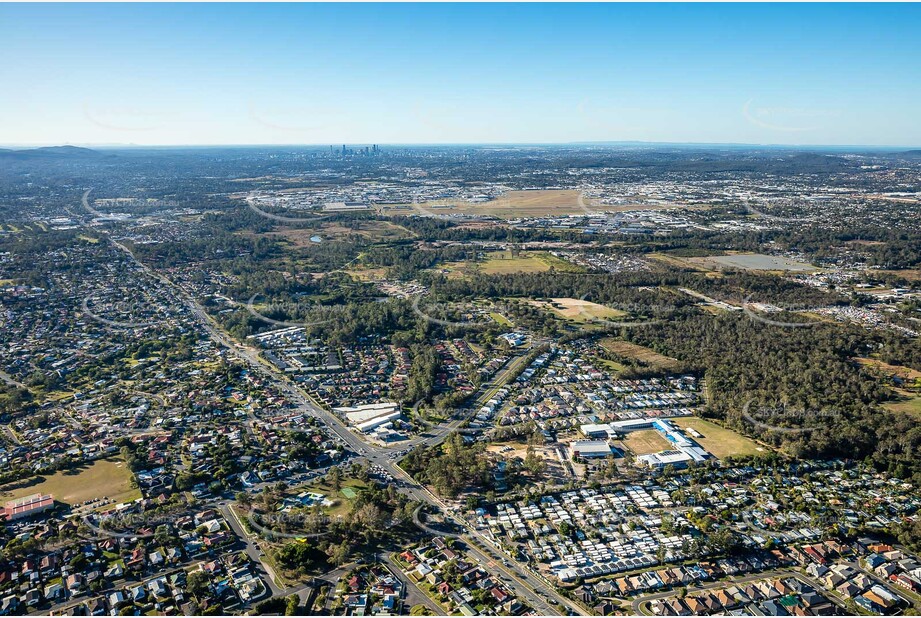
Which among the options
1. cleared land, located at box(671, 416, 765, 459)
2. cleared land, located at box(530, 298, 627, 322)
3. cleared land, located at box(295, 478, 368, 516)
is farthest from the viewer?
cleared land, located at box(530, 298, 627, 322)

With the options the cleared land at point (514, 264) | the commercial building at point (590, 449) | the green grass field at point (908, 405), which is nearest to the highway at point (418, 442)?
the commercial building at point (590, 449)

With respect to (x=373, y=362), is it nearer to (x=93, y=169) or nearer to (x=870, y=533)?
(x=870, y=533)

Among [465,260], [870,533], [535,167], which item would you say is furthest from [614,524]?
[535,167]

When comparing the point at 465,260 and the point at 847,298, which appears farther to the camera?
the point at 465,260

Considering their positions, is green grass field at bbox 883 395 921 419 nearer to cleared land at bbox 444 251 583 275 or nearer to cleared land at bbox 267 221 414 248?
cleared land at bbox 444 251 583 275

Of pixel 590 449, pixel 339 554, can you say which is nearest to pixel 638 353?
pixel 590 449

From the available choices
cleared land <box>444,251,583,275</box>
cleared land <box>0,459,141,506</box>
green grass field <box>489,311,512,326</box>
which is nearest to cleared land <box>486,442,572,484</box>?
cleared land <box>0,459,141,506</box>

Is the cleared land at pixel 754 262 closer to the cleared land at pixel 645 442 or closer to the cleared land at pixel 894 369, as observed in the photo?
the cleared land at pixel 894 369
